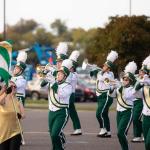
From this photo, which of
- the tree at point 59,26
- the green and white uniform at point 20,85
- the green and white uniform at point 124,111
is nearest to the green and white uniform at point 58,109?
the green and white uniform at point 124,111

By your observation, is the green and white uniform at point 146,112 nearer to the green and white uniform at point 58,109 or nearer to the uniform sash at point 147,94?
the uniform sash at point 147,94

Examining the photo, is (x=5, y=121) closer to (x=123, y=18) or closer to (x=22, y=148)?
(x=22, y=148)

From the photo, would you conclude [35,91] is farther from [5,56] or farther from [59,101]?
[5,56]

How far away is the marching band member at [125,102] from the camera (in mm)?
16109

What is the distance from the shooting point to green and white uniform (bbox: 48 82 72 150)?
15156mm

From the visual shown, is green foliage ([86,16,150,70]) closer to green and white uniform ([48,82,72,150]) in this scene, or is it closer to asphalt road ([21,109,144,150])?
asphalt road ([21,109,144,150])

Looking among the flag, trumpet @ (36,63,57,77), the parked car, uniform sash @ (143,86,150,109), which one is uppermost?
the flag

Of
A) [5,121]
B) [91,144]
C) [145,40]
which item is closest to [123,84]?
[91,144]

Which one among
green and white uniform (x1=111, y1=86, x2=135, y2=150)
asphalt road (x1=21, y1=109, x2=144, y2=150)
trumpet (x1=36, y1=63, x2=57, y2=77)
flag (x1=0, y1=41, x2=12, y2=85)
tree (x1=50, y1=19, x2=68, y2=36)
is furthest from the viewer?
tree (x1=50, y1=19, x2=68, y2=36)

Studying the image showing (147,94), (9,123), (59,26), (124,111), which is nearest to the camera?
(9,123)

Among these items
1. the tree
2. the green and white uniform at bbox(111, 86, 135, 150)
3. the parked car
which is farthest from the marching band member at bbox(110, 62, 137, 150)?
the tree

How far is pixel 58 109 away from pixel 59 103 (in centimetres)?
12

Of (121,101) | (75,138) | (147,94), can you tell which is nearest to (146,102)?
(147,94)

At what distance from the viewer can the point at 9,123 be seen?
12.8 m
